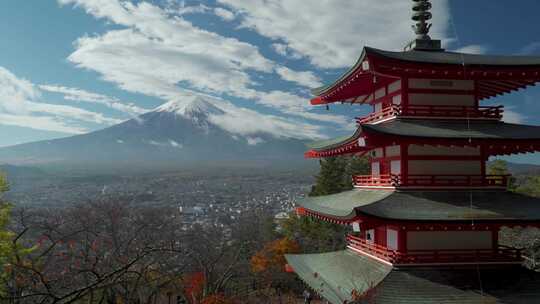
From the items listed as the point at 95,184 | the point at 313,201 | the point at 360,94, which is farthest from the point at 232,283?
the point at 95,184

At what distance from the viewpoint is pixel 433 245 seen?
12.6 m

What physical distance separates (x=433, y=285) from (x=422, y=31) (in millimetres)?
8617

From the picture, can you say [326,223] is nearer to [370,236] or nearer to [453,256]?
[370,236]

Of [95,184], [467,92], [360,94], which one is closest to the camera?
[467,92]

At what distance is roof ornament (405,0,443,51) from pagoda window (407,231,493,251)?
6.29 m

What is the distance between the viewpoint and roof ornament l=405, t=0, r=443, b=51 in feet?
49.0

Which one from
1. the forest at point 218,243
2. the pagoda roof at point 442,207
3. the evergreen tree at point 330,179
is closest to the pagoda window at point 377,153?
the pagoda roof at point 442,207

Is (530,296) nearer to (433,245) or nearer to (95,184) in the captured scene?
(433,245)

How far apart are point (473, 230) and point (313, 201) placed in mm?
6179

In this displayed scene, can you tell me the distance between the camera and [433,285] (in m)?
11.5

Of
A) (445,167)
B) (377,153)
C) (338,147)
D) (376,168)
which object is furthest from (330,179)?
(445,167)

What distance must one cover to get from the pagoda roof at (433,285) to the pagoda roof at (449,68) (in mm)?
5634

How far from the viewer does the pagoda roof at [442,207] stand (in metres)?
11.4

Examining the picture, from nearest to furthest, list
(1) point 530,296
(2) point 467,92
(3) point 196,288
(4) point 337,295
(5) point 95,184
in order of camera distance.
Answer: (1) point 530,296 < (4) point 337,295 < (2) point 467,92 < (3) point 196,288 < (5) point 95,184
